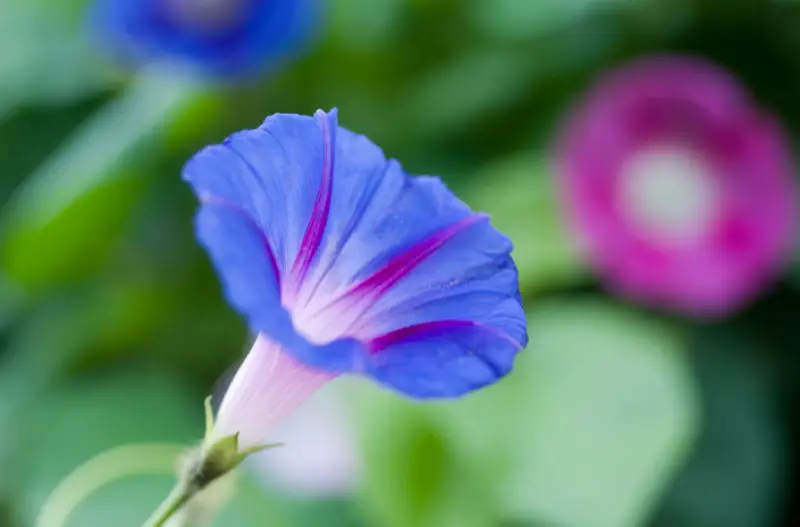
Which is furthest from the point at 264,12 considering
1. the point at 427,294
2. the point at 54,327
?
the point at 427,294

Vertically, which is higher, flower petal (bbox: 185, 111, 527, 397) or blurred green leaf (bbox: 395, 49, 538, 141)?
flower petal (bbox: 185, 111, 527, 397)

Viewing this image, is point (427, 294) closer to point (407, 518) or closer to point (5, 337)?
point (407, 518)

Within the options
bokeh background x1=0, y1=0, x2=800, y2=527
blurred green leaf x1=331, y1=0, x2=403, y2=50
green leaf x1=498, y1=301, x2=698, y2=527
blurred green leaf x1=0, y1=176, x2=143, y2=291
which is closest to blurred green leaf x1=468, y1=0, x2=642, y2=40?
bokeh background x1=0, y1=0, x2=800, y2=527

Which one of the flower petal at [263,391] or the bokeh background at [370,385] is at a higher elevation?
the flower petal at [263,391]

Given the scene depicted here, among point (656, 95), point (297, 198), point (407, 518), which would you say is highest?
point (297, 198)

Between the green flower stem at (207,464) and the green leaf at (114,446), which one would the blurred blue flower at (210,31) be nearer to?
the green leaf at (114,446)

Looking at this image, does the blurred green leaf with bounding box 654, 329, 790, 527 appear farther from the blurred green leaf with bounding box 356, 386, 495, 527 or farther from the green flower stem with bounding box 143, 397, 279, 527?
the green flower stem with bounding box 143, 397, 279, 527

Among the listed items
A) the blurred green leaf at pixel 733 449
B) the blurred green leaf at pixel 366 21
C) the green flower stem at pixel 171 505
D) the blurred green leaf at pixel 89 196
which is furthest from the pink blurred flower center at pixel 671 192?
the green flower stem at pixel 171 505
